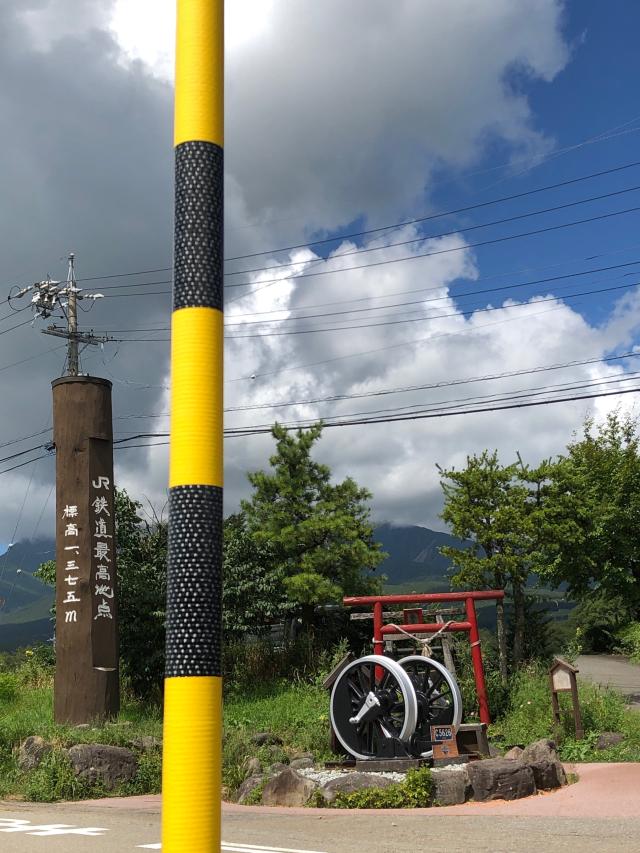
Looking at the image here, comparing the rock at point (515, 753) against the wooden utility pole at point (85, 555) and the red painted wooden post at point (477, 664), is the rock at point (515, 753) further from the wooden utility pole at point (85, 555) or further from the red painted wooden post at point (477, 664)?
the wooden utility pole at point (85, 555)

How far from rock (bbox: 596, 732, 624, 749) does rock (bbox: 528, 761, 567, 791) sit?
3.47 metres

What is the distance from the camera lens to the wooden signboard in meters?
14.7

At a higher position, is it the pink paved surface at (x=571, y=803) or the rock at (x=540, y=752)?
the rock at (x=540, y=752)

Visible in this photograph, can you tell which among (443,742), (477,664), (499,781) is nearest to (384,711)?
(443,742)

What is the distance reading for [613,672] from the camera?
31.5 metres

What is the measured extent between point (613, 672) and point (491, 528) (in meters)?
12.0

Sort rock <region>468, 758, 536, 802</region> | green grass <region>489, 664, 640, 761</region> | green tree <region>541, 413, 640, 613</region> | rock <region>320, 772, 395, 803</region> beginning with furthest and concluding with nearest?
green tree <region>541, 413, 640, 613</region>
green grass <region>489, 664, 640, 761</region>
rock <region>320, 772, 395, 803</region>
rock <region>468, 758, 536, 802</region>

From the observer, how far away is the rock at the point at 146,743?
15.3 m

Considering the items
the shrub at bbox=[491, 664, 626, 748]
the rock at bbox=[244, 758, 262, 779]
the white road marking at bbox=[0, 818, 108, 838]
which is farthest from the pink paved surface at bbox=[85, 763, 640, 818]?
the shrub at bbox=[491, 664, 626, 748]

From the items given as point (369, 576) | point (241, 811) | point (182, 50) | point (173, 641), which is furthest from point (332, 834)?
point (369, 576)

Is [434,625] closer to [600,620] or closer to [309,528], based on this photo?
[309,528]

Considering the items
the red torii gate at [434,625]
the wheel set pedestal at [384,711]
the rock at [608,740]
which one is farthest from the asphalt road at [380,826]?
the red torii gate at [434,625]

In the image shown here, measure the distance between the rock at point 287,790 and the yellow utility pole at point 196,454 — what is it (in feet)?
30.7

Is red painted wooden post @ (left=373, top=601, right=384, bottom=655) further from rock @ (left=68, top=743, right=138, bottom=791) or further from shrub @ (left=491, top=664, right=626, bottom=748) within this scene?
rock @ (left=68, top=743, right=138, bottom=791)
